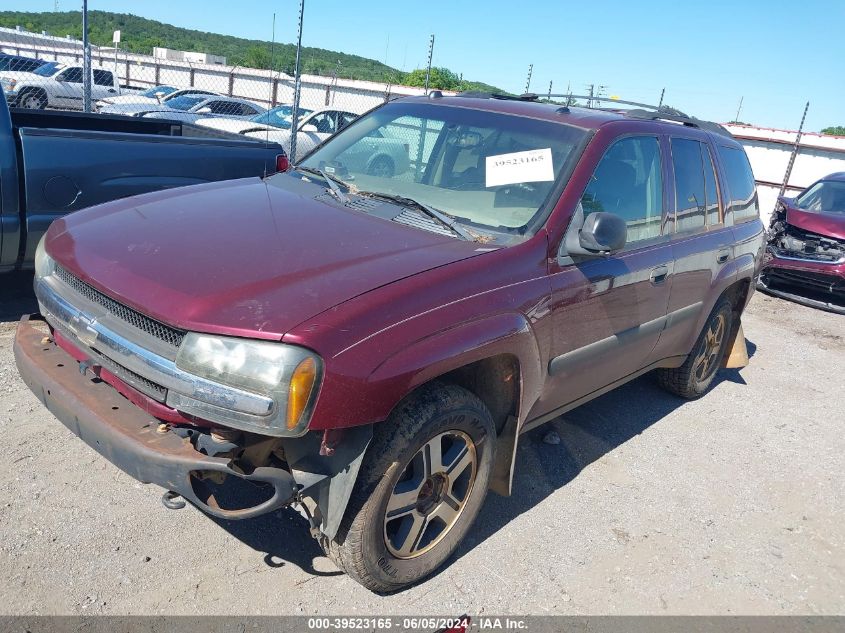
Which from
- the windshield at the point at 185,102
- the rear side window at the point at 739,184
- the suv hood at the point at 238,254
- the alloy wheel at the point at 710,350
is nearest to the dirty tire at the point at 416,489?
the suv hood at the point at 238,254

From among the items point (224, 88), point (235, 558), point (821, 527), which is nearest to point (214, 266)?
point (235, 558)

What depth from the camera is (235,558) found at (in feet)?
9.64

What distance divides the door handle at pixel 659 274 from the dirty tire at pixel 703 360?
1.16m

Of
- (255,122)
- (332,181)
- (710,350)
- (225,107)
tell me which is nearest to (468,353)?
(332,181)

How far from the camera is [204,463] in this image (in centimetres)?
231

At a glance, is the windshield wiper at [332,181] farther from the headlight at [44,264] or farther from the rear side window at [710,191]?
the rear side window at [710,191]

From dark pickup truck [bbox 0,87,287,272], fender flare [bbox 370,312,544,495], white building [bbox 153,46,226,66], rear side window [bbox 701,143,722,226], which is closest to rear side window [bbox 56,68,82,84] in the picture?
dark pickup truck [bbox 0,87,287,272]

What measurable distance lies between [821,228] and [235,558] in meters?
8.64

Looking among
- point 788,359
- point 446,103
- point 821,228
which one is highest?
point 446,103

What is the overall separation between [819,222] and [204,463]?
904cm

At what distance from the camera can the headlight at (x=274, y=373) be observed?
7.23 ft

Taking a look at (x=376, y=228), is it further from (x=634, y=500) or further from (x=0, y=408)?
(x=0, y=408)

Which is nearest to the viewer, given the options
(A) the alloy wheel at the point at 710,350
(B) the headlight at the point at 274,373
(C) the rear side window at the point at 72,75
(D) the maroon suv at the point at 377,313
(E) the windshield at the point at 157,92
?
(B) the headlight at the point at 274,373

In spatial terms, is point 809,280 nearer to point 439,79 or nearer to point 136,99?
point 136,99
